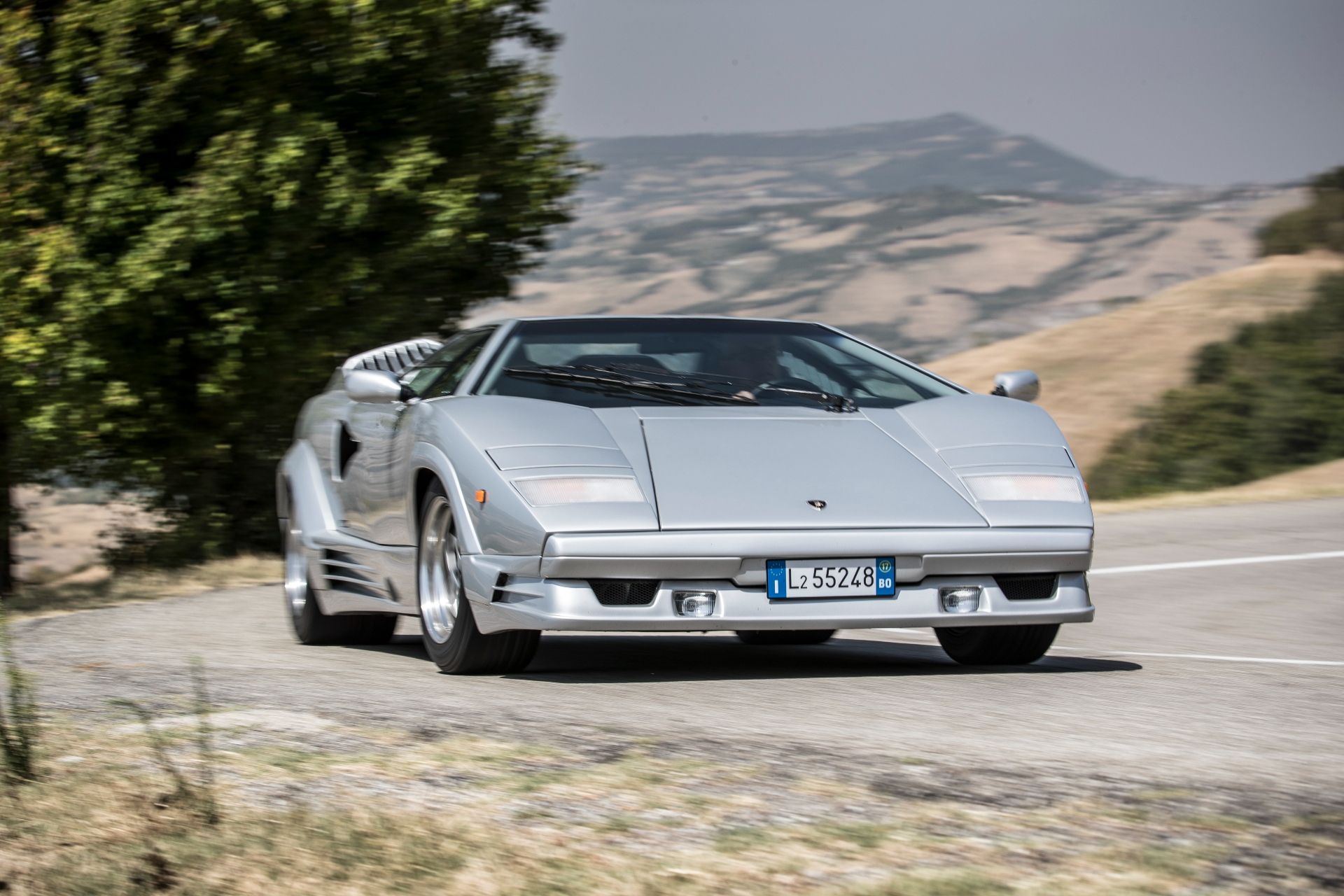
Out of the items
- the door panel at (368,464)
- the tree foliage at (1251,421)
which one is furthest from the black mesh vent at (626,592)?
the tree foliage at (1251,421)

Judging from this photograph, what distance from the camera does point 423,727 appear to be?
4.19 metres

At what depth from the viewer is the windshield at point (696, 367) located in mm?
5961

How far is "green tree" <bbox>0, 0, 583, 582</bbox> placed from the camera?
1566 cm

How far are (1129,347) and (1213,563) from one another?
3423 cm

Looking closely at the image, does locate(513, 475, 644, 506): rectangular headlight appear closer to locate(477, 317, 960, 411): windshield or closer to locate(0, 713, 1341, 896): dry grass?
locate(477, 317, 960, 411): windshield

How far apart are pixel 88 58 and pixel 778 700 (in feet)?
43.7

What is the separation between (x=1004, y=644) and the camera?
601 cm

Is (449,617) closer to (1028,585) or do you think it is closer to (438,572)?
(438,572)

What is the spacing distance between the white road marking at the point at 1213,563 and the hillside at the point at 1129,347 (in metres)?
24.7

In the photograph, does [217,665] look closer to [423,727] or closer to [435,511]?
[435,511]

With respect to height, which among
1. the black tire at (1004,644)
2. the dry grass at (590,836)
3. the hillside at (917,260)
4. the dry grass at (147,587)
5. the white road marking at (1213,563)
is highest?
the dry grass at (590,836)

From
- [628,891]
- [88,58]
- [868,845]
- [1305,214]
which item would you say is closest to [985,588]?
[868,845]

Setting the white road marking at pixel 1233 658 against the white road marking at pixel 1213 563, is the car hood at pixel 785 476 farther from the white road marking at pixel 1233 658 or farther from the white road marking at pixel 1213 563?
the white road marking at pixel 1213 563

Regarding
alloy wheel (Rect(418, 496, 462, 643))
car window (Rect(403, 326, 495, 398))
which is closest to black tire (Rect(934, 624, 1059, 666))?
alloy wheel (Rect(418, 496, 462, 643))
